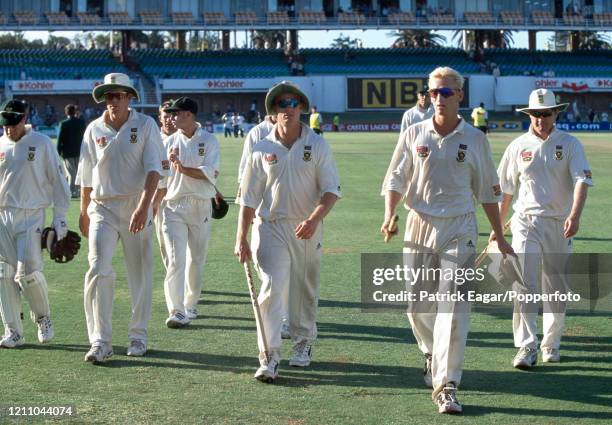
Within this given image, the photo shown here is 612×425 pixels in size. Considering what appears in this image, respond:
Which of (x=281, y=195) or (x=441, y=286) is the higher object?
(x=281, y=195)

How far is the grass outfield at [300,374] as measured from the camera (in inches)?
262

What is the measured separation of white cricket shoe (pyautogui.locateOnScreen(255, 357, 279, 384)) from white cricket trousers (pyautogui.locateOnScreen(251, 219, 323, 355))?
9 centimetres

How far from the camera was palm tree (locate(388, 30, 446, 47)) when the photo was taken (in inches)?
4086

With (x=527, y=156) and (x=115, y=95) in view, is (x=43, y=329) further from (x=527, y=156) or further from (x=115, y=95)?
(x=527, y=156)

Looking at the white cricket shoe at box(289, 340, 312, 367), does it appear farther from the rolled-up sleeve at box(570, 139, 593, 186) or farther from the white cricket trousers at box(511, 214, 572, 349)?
the rolled-up sleeve at box(570, 139, 593, 186)

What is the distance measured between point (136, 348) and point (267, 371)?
1.36 meters

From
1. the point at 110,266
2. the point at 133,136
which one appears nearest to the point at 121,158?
the point at 133,136

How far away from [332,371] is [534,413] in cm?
173

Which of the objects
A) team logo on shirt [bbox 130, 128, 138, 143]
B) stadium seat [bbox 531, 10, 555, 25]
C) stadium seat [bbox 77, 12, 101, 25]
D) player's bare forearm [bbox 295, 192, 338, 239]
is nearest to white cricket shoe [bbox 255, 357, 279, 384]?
player's bare forearm [bbox 295, 192, 338, 239]

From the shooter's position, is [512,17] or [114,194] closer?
Answer: [114,194]

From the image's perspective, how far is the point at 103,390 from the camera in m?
7.22

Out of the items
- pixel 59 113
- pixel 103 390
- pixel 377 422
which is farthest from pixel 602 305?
pixel 59 113

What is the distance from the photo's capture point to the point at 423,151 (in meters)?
7.02

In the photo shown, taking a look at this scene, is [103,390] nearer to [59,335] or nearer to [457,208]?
[59,335]
